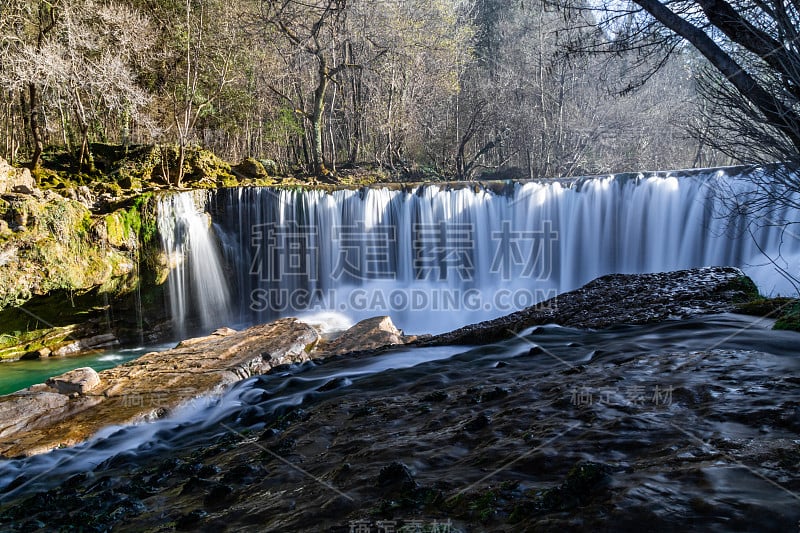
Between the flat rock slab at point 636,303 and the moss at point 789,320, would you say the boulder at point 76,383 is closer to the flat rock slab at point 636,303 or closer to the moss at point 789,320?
the flat rock slab at point 636,303

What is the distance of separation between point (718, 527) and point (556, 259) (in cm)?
1420

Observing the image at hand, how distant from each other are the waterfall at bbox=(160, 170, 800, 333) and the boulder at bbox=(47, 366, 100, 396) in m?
6.79

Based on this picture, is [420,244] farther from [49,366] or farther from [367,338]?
[49,366]

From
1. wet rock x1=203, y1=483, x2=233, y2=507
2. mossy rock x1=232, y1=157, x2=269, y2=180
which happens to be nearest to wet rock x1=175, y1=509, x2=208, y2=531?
wet rock x1=203, y1=483, x2=233, y2=507

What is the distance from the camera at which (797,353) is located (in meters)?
3.21

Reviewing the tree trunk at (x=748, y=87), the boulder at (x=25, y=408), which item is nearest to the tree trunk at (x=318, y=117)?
the boulder at (x=25, y=408)

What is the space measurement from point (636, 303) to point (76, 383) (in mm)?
7268

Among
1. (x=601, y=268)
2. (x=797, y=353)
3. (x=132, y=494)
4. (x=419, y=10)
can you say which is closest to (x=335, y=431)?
(x=132, y=494)

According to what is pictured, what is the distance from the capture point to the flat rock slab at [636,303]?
198 inches

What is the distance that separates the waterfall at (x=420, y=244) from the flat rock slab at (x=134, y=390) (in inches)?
237

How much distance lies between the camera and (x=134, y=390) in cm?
655

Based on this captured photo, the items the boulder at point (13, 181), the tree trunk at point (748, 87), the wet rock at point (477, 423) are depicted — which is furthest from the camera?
the boulder at point (13, 181)

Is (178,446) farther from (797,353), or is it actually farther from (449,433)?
(797,353)

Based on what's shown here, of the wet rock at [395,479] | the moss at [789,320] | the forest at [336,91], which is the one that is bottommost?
the wet rock at [395,479]
